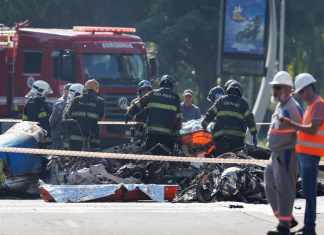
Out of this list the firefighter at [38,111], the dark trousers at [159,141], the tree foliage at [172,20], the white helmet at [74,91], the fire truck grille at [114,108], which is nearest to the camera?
the dark trousers at [159,141]

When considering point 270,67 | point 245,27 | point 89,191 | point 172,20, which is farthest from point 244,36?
point 89,191

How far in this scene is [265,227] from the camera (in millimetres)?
11562

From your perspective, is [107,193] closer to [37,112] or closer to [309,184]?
[309,184]

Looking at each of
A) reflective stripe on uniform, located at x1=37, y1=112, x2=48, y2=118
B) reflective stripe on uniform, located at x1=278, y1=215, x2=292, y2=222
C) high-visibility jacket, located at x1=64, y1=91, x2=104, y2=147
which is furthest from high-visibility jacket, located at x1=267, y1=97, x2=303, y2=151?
reflective stripe on uniform, located at x1=37, y1=112, x2=48, y2=118

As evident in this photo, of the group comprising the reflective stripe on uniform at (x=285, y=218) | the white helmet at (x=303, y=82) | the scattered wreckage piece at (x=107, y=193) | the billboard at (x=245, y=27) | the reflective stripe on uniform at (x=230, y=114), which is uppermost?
the billboard at (x=245, y=27)

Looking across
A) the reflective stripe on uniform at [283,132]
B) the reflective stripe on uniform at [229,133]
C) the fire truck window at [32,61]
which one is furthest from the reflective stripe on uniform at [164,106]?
the fire truck window at [32,61]

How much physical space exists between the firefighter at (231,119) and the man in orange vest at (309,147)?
5375 millimetres

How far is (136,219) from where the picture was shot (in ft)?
38.9

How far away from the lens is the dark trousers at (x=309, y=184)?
1081 cm

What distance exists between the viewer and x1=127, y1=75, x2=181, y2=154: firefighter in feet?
54.6

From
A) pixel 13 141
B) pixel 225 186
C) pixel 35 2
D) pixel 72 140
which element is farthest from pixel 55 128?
pixel 35 2

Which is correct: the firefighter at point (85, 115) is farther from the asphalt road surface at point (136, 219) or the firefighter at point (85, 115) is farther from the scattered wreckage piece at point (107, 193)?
the asphalt road surface at point (136, 219)

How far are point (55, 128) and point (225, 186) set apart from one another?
5.03m

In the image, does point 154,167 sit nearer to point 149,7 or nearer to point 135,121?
point 135,121
